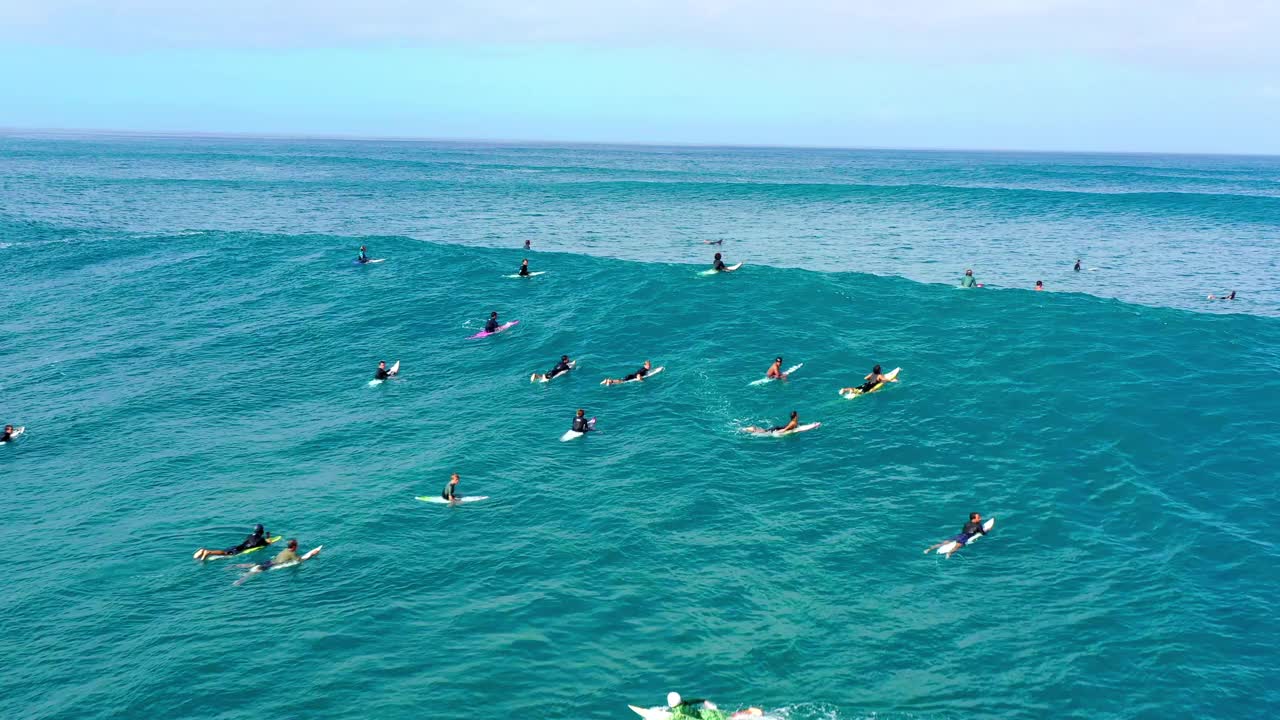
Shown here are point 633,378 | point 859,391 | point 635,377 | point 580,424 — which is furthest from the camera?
point 635,377

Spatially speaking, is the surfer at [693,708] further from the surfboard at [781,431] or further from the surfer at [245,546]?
the surfboard at [781,431]

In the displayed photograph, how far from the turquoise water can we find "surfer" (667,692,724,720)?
1146 millimetres

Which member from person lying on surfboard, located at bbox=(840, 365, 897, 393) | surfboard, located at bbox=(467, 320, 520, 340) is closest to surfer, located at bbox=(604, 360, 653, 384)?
person lying on surfboard, located at bbox=(840, 365, 897, 393)

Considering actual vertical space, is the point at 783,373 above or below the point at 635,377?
above

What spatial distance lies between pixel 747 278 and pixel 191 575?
145ft

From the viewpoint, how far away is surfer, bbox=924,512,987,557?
25.5 metres

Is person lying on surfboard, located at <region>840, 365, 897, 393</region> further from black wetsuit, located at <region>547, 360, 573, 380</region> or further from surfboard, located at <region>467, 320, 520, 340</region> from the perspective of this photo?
surfboard, located at <region>467, 320, 520, 340</region>

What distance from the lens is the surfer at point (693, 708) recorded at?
693 inches

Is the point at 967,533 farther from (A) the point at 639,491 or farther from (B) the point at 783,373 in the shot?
(B) the point at 783,373

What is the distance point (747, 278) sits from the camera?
58969 millimetres

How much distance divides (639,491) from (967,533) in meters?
12.5

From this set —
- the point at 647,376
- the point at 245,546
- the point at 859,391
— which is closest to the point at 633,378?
the point at 647,376

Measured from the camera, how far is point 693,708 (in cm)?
1795

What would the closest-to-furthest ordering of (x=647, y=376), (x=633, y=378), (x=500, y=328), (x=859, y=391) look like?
(x=859, y=391)
(x=633, y=378)
(x=647, y=376)
(x=500, y=328)
